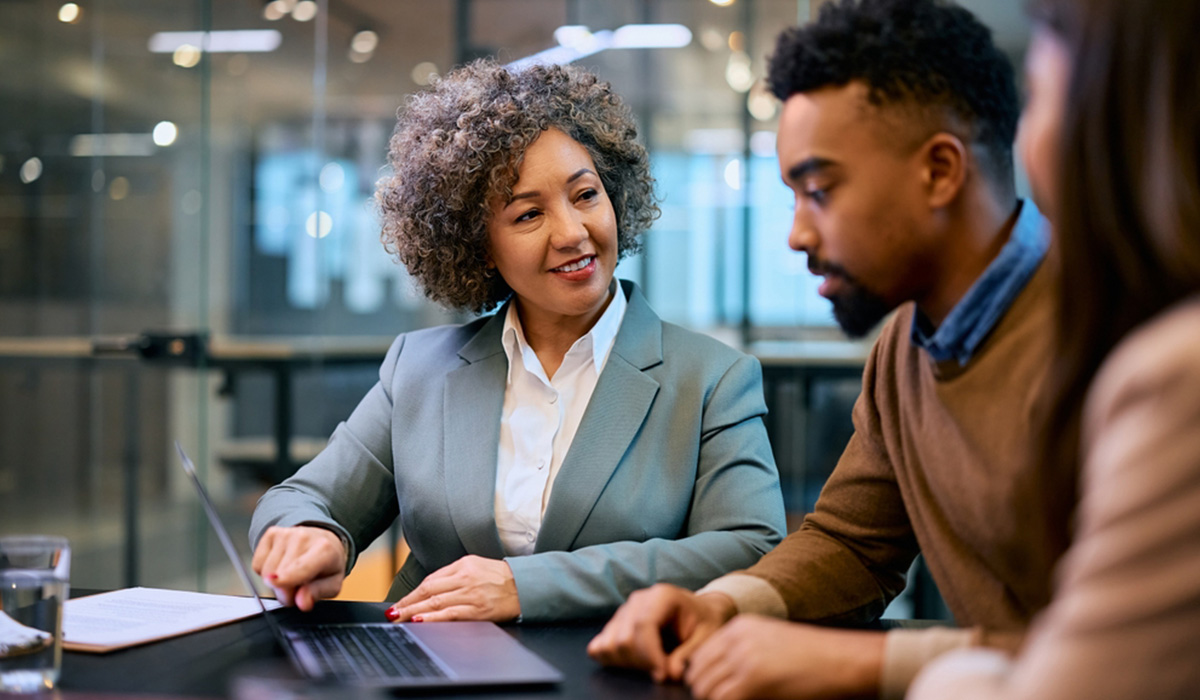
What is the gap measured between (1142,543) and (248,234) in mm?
4010

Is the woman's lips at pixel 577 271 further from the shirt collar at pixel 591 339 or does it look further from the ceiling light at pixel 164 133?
the ceiling light at pixel 164 133

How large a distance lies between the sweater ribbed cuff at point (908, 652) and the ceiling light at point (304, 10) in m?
4.04

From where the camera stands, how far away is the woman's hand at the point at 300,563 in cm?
125

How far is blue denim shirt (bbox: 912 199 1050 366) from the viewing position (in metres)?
0.97

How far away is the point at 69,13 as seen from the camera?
3.52m

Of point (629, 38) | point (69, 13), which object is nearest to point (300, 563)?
point (69, 13)

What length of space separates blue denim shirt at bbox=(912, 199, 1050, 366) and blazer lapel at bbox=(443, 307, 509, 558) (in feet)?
2.43

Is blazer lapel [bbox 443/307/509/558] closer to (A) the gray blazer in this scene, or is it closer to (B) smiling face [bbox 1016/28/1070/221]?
(A) the gray blazer

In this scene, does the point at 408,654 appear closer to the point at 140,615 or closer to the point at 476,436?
the point at 140,615

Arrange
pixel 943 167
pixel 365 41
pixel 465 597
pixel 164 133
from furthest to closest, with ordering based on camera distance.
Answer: pixel 365 41
pixel 164 133
pixel 465 597
pixel 943 167

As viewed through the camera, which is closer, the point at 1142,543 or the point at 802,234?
the point at 1142,543

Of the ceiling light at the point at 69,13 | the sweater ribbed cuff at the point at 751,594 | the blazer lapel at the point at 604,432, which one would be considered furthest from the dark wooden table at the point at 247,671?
the ceiling light at the point at 69,13

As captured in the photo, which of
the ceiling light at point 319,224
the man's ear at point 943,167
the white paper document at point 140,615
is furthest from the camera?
the ceiling light at point 319,224

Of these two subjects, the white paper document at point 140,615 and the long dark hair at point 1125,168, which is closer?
the long dark hair at point 1125,168
